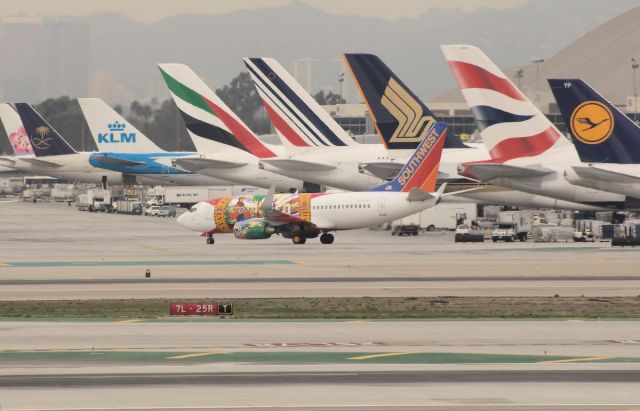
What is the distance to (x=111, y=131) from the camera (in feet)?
508

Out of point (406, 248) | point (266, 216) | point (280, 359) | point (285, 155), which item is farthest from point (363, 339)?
point (285, 155)

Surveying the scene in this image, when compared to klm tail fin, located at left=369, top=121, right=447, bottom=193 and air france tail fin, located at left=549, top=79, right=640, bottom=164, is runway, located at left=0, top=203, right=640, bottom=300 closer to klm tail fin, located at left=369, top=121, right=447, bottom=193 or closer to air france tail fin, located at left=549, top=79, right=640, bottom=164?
klm tail fin, located at left=369, top=121, right=447, bottom=193

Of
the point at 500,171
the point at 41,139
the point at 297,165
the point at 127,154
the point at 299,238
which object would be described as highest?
the point at 41,139

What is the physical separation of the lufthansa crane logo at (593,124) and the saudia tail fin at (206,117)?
41.6 meters

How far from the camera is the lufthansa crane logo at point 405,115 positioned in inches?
3740

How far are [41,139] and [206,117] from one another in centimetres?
6265

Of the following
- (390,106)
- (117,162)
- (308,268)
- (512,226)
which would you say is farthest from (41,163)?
(308,268)

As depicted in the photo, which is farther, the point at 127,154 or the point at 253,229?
the point at 127,154

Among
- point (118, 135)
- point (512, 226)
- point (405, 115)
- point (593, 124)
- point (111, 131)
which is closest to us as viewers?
point (593, 124)

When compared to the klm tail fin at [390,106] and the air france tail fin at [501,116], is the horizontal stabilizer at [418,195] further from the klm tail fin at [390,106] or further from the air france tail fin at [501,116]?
the klm tail fin at [390,106]

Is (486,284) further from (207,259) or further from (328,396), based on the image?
(328,396)

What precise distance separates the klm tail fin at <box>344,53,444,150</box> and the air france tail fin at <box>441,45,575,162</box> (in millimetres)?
12282

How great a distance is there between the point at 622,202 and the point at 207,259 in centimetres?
2745

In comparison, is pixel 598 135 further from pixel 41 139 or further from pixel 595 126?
pixel 41 139
